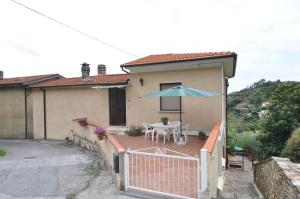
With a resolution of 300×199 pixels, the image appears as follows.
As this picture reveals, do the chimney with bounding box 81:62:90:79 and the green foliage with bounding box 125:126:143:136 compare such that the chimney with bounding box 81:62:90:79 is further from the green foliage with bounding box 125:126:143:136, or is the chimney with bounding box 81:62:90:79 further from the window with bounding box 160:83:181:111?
the window with bounding box 160:83:181:111

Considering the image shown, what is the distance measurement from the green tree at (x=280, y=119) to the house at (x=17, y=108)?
1975cm

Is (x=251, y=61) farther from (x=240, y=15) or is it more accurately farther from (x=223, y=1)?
(x=223, y=1)

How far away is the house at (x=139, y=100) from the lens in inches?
488

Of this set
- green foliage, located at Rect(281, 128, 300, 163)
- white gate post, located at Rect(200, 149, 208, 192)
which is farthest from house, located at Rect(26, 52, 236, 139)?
white gate post, located at Rect(200, 149, 208, 192)

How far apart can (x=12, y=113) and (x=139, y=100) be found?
14.0m

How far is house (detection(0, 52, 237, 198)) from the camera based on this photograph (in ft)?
→ 40.6

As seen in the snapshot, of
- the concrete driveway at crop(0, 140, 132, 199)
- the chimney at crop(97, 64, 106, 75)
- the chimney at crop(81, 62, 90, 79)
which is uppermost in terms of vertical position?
the chimney at crop(97, 64, 106, 75)

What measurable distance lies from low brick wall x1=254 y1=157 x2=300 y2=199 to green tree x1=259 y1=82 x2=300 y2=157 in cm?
596

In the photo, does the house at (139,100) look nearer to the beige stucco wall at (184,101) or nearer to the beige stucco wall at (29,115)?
the beige stucco wall at (184,101)

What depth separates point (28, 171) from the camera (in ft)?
33.0

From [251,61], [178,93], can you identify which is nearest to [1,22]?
[178,93]

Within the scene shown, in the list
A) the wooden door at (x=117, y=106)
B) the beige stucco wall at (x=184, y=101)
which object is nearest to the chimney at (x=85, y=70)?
the wooden door at (x=117, y=106)

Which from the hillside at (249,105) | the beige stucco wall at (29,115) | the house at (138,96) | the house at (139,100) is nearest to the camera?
the house at (139,100)

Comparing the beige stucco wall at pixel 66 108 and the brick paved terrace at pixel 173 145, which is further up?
the beige stucco wall at pixel 66 108
